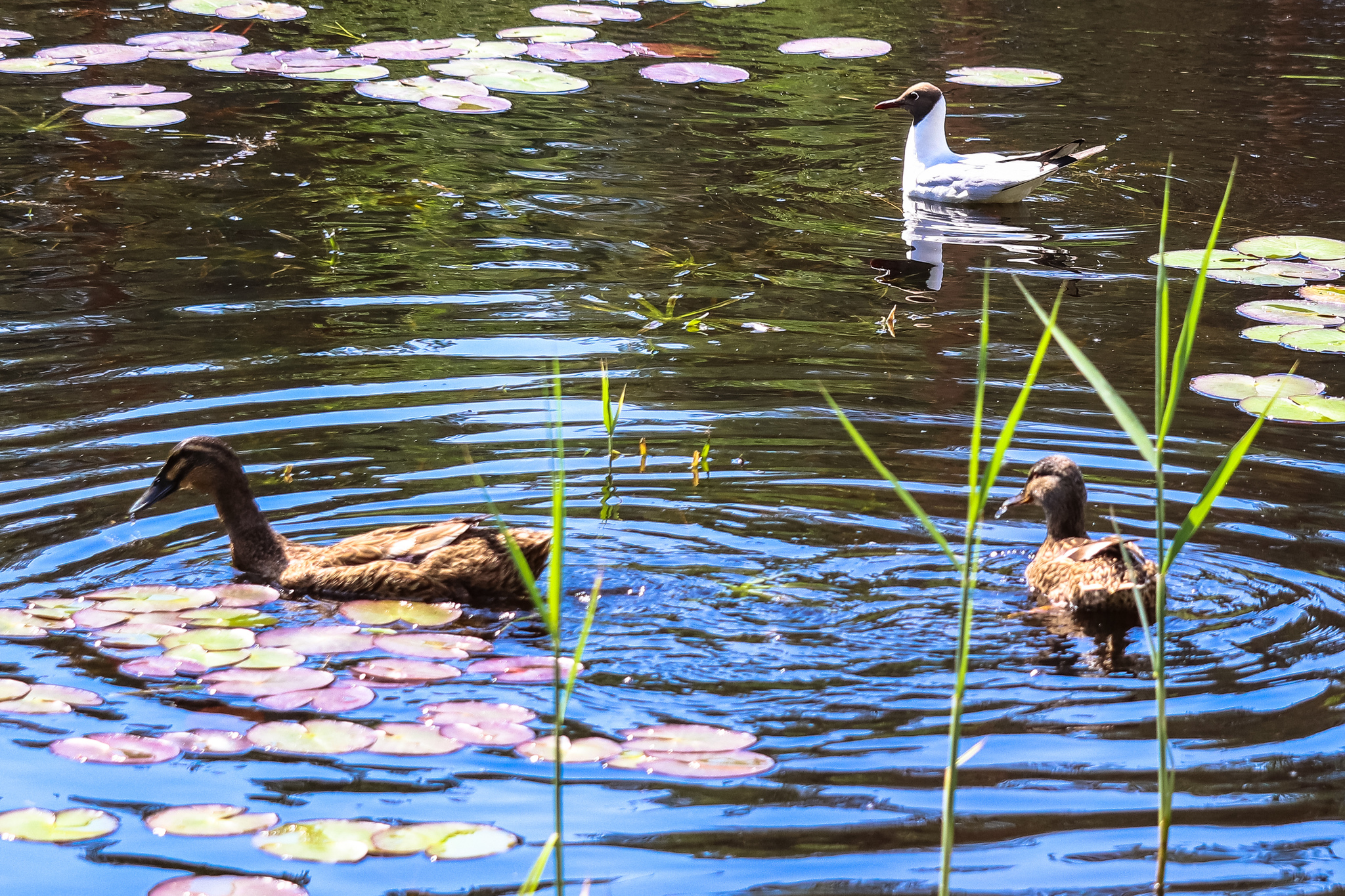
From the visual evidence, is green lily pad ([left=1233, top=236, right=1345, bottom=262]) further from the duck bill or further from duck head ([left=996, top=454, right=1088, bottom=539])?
the duck bill

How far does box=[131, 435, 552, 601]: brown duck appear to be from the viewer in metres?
4.89

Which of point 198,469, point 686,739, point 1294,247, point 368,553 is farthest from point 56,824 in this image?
point 1294,247

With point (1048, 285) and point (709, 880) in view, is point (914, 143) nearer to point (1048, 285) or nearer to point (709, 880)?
point (1048, 285)

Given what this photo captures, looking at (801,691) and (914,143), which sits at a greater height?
(914,143)

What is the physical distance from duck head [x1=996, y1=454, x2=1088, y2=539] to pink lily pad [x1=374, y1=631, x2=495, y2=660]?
1839mm

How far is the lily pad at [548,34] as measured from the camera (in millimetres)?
11992

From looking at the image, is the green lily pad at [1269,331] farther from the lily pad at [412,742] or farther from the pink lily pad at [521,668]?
the lily pad at [412,742]

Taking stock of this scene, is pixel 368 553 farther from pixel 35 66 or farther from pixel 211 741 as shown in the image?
pixel 35 66

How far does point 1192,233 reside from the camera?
847 centimetres

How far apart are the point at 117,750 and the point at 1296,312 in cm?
570

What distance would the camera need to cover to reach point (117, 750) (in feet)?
12.5

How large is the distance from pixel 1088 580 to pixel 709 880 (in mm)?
1921

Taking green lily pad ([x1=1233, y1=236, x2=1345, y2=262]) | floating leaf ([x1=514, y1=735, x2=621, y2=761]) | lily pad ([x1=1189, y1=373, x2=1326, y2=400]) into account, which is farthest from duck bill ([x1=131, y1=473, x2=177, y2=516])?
green lily pad ([x1=1233, y1=236, x2=1345, y2=262])

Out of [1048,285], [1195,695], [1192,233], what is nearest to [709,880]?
[1195,695]
